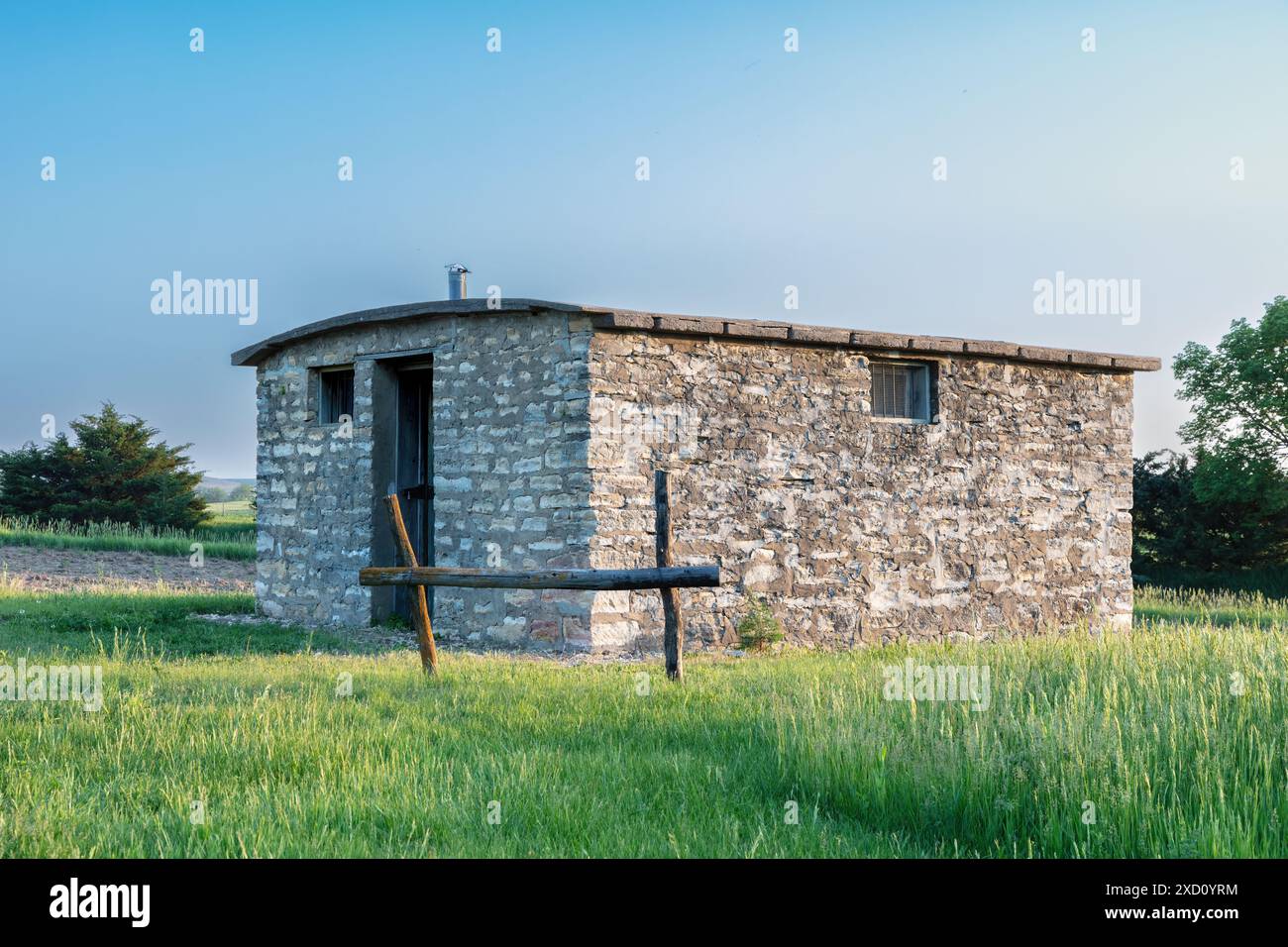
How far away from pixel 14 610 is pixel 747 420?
9495 mm

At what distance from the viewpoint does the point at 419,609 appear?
368 inches

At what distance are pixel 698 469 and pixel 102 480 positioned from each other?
28.1 metres

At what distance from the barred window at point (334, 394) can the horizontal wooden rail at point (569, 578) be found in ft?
15.0

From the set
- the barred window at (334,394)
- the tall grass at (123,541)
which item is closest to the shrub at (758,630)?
the barred window at (334,394)

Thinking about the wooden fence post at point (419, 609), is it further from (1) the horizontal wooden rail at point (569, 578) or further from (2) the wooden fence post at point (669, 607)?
(2) the wooden fence post at point (669, 607)

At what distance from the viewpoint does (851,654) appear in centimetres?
1080

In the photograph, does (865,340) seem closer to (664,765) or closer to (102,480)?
(664,765)

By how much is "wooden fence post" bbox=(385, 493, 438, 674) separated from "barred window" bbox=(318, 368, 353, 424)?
391cm

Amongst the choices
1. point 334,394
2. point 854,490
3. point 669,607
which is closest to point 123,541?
point 334,394

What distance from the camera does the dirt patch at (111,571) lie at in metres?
19.1

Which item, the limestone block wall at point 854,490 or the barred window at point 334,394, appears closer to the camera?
the limestone block wall at point 854,490

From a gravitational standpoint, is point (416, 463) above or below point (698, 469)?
above

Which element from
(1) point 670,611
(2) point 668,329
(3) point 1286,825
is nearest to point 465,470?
(2) point 668,329

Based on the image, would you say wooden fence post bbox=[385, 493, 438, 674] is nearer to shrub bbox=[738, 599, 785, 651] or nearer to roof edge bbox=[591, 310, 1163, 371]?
roof edge bbox=[591, 310, 1163, 371]
